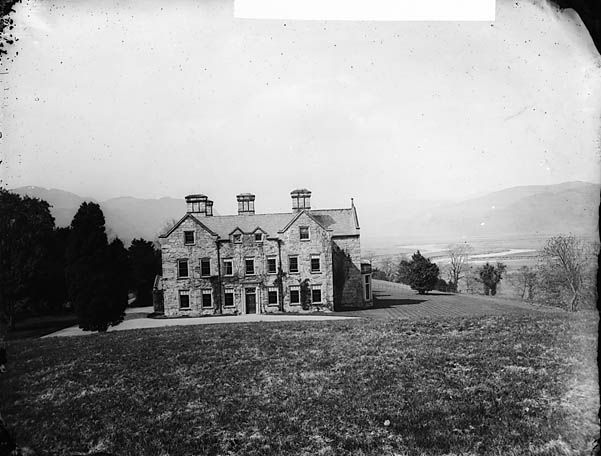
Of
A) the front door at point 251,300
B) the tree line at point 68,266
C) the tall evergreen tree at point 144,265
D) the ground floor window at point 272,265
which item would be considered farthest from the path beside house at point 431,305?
the tree line at point 68,266

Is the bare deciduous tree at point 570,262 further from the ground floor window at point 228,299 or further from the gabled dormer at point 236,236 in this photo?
the ground floor window at point 228,299

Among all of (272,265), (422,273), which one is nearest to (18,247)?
(272,265)

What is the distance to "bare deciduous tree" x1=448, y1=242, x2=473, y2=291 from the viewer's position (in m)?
3.94

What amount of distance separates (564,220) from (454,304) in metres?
1.49

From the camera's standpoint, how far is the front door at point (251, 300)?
4246mm

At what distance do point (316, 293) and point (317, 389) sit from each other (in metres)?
1.07

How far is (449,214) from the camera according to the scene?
3.98 metres

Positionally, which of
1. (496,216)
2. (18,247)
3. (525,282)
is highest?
(496,216)

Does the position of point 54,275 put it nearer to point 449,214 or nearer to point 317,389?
point 317,389

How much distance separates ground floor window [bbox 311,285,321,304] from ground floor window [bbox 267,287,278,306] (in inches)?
19.4

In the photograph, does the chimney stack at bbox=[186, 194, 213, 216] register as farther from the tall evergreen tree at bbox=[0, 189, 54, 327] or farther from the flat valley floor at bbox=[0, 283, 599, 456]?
the tall evergreen tree at bbox=[0, 189, 54, 327]

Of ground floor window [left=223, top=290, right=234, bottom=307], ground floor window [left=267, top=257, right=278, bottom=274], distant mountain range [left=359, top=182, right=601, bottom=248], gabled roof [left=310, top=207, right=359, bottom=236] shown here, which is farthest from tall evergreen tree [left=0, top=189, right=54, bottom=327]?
distant mountain range [left=359, top=182, right=601, bottom=248]

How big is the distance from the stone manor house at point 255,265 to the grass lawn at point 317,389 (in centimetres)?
30

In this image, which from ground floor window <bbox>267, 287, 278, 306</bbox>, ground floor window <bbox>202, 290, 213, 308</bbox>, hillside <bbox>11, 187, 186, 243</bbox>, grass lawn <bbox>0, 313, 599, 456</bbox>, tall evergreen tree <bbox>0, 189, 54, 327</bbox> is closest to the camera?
grass lawn <bbox>0, 313, 599, 456</bbox>
